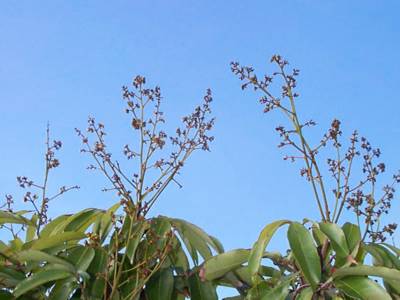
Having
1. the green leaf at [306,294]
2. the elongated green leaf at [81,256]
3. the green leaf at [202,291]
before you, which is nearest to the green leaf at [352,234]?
the green leaf at [306,294]

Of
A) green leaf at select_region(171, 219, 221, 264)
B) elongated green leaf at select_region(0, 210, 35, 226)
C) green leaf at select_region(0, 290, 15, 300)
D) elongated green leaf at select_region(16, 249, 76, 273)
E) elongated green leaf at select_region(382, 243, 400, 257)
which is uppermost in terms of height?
elongated green leaf at select_region(0, 210, 35, 226)

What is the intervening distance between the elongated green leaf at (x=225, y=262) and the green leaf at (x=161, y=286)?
10cm

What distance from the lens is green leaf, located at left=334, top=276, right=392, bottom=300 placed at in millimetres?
1518

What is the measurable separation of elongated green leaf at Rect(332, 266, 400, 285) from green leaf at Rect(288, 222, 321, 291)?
0.18ft

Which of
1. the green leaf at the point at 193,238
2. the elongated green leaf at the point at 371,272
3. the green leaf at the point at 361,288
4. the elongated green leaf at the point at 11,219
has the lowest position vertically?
the green leaf at the point at 361,288

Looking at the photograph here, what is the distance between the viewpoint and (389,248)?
175 centimetres

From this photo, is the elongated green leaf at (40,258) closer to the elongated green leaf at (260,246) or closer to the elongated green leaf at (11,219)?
the elongated green leaf at (11,219)

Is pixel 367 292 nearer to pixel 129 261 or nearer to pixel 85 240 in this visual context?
pixel 129 261

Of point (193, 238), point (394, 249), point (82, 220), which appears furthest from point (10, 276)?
point (394, 249)

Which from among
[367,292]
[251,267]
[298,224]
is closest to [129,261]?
[251,267]

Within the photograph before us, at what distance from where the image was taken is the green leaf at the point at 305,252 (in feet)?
5.10

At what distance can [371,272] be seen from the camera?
156 cm

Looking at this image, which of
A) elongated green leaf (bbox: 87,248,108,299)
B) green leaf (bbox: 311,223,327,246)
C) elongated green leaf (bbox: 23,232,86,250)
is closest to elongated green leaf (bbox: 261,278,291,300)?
green leaf (bbox: 311,223,327,246)

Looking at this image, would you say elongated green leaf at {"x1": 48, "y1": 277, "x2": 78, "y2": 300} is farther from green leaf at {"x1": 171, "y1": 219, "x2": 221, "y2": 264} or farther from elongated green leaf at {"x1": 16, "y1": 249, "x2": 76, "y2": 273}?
green leaf at {"x1": 171, "y1": 219, "x2": 221, "y2": 264}
